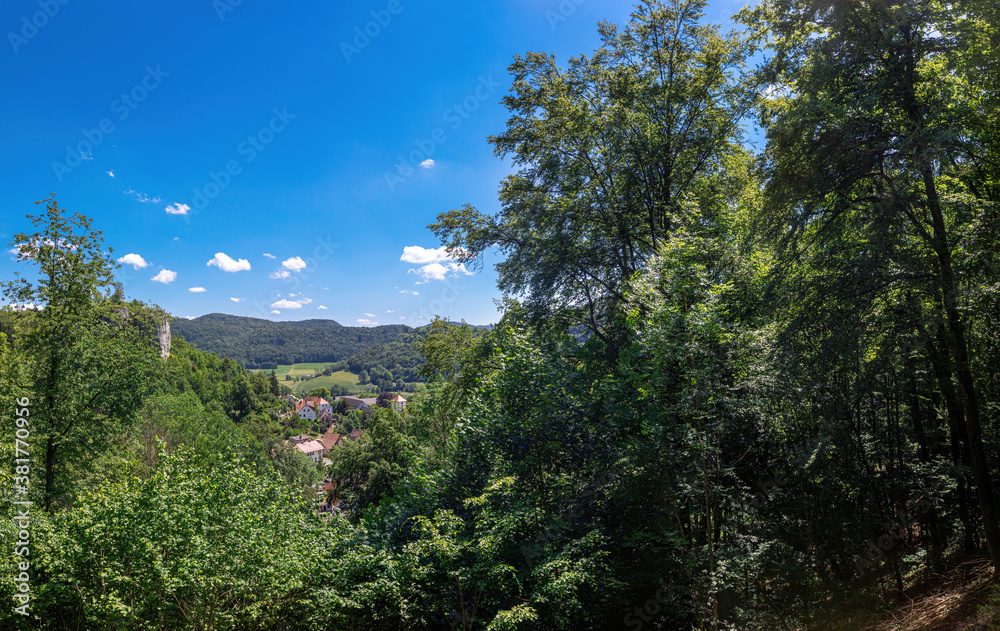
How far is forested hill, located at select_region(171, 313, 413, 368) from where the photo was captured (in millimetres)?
159750

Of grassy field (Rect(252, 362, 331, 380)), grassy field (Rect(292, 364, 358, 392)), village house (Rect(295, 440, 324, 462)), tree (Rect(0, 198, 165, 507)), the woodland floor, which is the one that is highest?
grassy field (Rect(252, 362, 331, 380))

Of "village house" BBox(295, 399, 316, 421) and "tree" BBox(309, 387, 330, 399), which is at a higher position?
"tree" BBox(309, 387, 330, 399)

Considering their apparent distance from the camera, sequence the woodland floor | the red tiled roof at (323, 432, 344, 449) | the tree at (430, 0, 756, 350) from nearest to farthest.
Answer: the woodland floor → the tree at (430, 0, 756, 350) → the red tiled roof at (323, 432, 344, 449)

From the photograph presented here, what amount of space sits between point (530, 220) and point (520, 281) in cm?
168

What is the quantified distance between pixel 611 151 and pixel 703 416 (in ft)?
25.9

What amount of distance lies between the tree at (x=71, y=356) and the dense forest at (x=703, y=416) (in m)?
1.70

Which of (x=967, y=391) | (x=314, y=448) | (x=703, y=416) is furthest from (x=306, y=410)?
(x=967, y=391)

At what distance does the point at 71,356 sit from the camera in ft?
41.5

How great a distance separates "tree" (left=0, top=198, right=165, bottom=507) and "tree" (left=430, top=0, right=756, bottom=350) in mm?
11856

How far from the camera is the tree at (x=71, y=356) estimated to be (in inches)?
489

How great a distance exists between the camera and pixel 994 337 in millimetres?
6484

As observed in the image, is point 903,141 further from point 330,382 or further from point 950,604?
point 330,382
